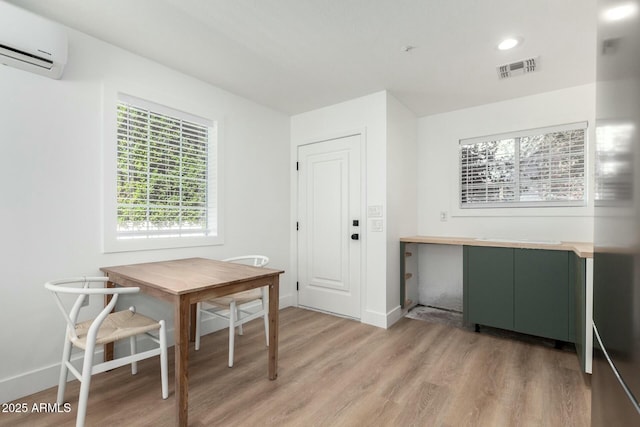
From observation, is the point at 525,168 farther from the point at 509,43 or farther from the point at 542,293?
the point at 509,43

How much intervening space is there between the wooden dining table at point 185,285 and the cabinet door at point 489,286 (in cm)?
204

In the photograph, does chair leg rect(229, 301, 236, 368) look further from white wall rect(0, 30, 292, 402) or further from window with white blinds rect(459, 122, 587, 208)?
window with white blinds rect(459, 122, 587, 208)

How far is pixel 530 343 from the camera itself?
287cm

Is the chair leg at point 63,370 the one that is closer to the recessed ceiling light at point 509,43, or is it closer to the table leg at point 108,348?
the table leg at point 108,348

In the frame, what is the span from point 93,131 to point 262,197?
5.73ft

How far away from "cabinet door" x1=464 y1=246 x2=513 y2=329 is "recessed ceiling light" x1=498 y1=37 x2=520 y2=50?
1.73 m

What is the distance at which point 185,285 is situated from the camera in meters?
1.78

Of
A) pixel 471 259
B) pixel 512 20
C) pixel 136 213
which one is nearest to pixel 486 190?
pixel 471 259

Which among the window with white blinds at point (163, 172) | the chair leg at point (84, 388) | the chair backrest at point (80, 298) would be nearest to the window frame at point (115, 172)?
the window with white blinds at point (163, 172)

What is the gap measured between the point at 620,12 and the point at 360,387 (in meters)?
2.22

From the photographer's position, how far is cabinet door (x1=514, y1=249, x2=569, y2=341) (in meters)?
2.60

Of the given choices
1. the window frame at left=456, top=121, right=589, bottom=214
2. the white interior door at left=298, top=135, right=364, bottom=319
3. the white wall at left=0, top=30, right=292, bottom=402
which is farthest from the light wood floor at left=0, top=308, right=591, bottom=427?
the window frame at left=456, top=121, right=589, bottom=214

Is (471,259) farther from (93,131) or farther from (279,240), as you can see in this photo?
(93,131)

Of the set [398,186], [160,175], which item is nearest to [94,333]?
[160,175]
